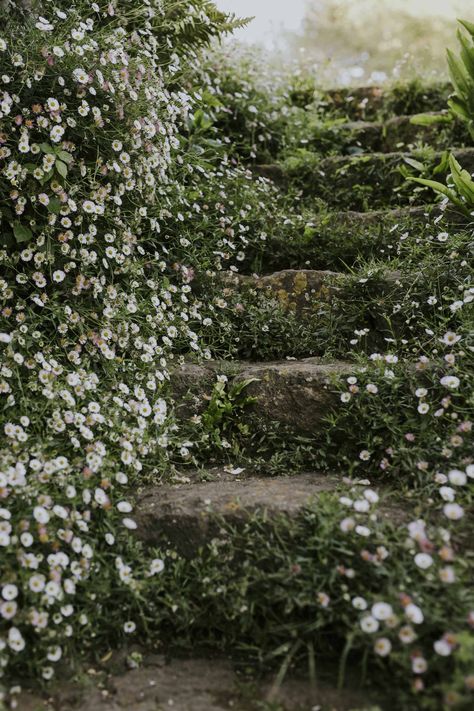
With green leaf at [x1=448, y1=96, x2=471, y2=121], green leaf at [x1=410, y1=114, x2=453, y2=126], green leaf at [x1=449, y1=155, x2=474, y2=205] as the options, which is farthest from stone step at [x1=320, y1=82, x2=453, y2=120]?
green leaf at [x1=449, y1=155, x2=474, y2=205]

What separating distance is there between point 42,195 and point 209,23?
199 centimetres

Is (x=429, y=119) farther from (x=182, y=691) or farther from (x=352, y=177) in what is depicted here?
(x=182, y=691)

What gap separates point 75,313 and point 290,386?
3.42 feet

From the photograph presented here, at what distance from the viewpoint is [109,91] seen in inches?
115

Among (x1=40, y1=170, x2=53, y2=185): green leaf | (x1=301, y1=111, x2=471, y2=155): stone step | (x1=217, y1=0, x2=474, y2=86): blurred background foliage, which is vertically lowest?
(x1=40, y1=170, x2=53, y2=185): green leaf

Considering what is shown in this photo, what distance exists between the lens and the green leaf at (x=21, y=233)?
2.74 meters

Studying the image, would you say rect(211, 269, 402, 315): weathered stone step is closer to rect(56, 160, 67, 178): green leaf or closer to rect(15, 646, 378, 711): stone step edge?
rect(56, 160, 67, 178): green leaf

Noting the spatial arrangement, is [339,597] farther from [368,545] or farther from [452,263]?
[452,263]

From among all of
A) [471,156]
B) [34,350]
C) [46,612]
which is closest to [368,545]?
[46,612]

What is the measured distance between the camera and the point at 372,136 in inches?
200

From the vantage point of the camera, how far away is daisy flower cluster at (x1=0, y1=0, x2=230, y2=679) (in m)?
2.05

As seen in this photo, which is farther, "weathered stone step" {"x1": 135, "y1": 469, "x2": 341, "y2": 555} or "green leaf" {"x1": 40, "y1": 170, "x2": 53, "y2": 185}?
"green leaf" {"x1": 40, "y1": 170, "x2": 53, "y2": 185}

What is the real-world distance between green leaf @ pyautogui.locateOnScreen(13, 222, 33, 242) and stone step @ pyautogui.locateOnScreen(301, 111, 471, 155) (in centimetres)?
282

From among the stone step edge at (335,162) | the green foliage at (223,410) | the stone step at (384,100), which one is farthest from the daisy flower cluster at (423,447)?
the stone step at (384,100)
